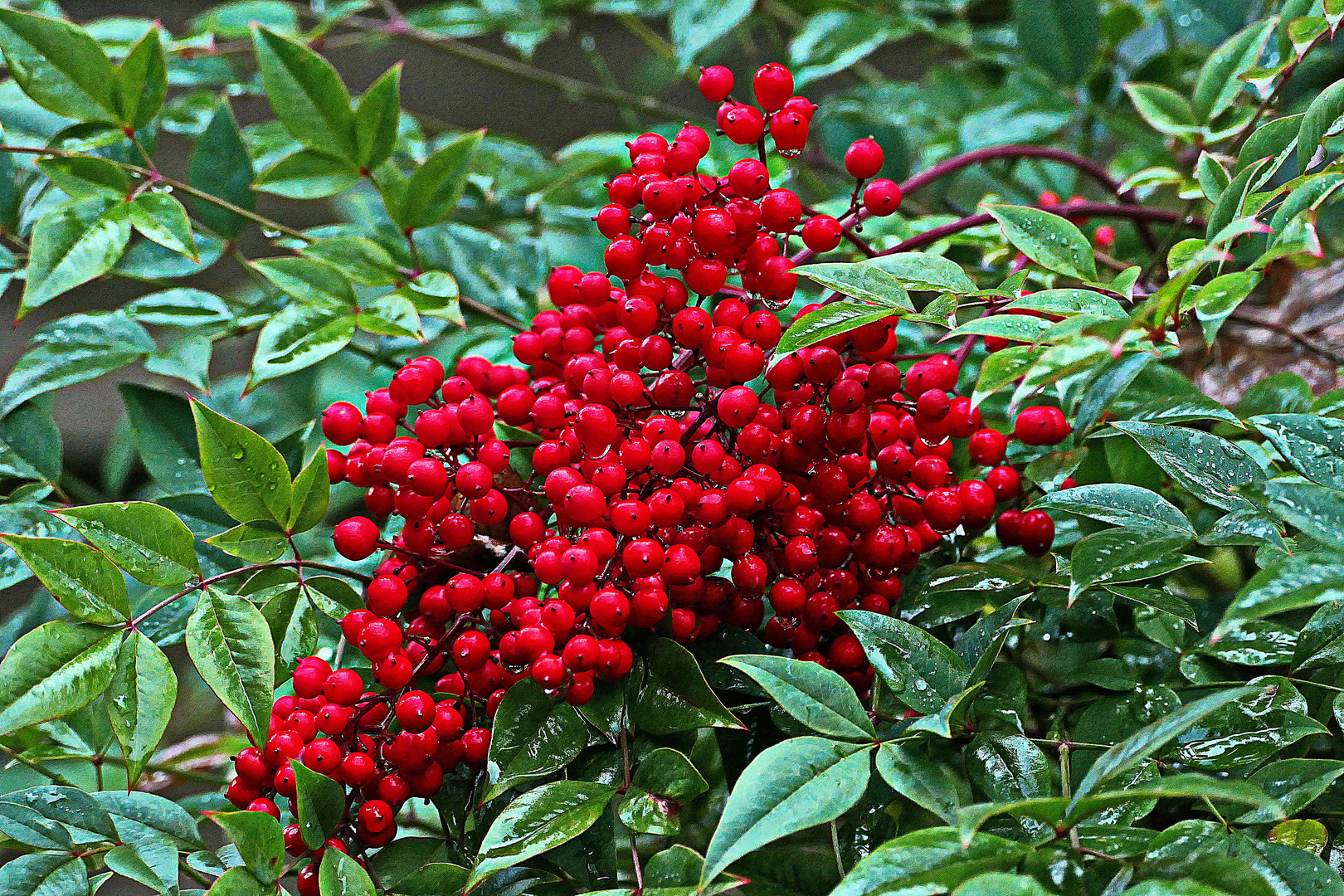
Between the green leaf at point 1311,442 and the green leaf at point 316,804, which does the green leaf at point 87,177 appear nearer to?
the green leaf at point 316,804

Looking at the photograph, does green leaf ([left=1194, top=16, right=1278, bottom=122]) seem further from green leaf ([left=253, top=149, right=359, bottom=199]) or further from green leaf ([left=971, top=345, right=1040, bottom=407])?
green leaf ([left=253, top=149, right=359, bottom=199])

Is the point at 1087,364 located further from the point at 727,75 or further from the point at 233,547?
the point at 233,547

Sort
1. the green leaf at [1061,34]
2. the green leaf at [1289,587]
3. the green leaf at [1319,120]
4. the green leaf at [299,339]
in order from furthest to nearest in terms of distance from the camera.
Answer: the green leaf at [1061,34]
the green leaf at [299,339]
the green leaf at [1319,120]
the green leaf at [1289,587]

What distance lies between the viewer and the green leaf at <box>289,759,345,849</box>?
1.22 ft

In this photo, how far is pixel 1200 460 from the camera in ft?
1.33

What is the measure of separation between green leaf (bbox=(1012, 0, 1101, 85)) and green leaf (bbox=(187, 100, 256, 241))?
67 centimetres

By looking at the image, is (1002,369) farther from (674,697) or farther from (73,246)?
(73,246)

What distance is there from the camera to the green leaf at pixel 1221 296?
1.21ft

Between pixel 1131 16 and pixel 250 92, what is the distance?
2.78 ft

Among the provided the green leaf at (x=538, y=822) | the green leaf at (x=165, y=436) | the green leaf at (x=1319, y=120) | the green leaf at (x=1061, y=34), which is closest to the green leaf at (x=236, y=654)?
the green leaf at (x=538, y=822)

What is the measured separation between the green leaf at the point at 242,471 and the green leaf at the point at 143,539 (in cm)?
2

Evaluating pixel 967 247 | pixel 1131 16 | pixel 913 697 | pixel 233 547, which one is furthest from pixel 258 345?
pixel 1131 16

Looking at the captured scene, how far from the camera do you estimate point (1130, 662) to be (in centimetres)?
46

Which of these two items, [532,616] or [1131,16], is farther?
[1131,16]
